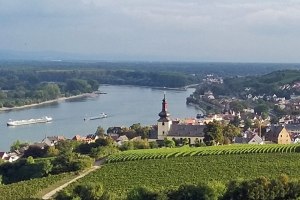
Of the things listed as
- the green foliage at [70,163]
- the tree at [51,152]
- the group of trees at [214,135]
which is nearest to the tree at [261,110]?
the group of trees at [214,135]

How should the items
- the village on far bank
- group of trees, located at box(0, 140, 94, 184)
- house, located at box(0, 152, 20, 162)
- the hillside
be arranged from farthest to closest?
the hillside → house, located at box(0, 152, 20, 162) → the village on far bank → group of trees, located at box(0, 140, 94, 184)

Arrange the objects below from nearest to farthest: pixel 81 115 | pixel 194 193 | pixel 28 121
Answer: pixel 194 193 → pixel 28 121 → pixel 81 115

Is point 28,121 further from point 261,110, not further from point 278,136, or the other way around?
point 278,136

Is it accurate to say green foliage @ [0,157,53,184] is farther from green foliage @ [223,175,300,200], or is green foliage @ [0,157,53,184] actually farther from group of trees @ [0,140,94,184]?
green foliage @ [223,175,300,200]

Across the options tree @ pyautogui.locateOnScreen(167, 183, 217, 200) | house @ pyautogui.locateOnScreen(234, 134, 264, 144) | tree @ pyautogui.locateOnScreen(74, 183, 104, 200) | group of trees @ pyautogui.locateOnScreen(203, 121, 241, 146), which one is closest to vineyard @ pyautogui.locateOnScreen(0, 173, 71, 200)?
tree @ pyautogui.locateOnScreen(74, 183, 104, 200)

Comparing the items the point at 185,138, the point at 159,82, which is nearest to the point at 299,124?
the point at 185,138

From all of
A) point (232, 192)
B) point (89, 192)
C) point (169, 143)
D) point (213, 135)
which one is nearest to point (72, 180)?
point (89, 192)
